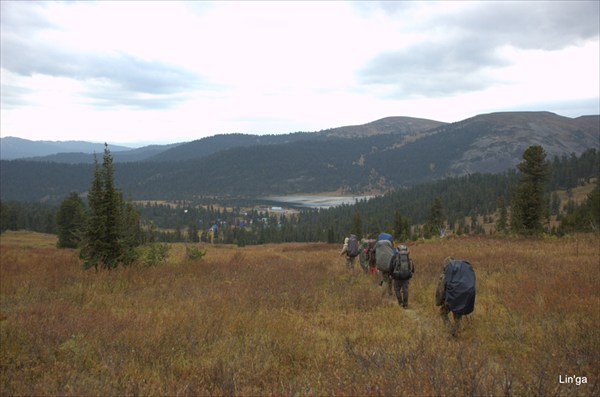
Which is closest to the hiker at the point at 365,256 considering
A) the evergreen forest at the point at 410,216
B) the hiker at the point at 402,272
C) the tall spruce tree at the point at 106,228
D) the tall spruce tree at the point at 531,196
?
the hiker at the point at 402,272

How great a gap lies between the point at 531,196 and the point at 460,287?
101 feet

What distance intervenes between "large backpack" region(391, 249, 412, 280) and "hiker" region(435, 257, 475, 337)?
208 cm

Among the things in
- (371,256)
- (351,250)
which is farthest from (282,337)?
(351,250)

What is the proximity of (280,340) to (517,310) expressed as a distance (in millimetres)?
5804

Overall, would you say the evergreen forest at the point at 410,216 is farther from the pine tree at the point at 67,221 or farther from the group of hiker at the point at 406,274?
the group of hiker at the point at 406,274

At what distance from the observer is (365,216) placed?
17150 centimetres

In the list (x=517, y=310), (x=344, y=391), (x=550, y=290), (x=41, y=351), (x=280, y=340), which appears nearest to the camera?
(x=344, y=391)

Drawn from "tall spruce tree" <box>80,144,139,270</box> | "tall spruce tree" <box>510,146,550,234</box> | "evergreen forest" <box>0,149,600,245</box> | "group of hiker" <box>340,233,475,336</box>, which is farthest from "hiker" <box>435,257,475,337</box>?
"evergreen forest" <box>0,149,600,245</box>

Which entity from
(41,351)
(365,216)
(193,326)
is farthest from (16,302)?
(365,216)

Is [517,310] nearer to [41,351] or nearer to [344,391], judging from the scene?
[344,391]

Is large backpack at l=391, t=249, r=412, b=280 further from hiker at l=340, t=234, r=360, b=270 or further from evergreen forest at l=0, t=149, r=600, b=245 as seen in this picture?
evergreen forest at l=0, t=149, r=600, b=245

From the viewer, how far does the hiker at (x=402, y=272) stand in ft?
32.2

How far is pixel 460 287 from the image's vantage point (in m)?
7.32

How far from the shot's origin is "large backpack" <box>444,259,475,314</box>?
7289 mm
